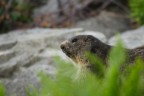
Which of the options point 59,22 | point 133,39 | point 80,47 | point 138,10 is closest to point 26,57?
point 133,39

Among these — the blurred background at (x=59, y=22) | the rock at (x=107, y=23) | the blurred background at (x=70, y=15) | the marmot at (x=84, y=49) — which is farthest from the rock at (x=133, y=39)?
the marmot at (x=84, y=49)

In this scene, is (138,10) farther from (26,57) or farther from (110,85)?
(110,85)

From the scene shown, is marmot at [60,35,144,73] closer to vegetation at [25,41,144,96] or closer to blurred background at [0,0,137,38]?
vegetation at [25,41,144,96]

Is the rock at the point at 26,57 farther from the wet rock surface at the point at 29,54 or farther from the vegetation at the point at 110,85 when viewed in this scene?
the vegetation at the point at 110,85

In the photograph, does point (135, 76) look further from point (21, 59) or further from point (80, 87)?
point (21, 59)

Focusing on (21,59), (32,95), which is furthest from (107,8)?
(32,95)

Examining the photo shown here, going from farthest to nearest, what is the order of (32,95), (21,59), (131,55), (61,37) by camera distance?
(61,37) < (21,59) < (131,55) < (32,95)
